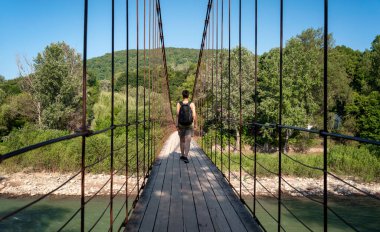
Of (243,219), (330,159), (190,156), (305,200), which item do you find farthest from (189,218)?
(330,159)

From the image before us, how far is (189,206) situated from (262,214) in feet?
32.9

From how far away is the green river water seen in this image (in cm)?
1095

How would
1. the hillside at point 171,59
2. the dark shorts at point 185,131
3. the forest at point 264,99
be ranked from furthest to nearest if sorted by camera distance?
1. the hillside at point 171,59
2. the forest at point 264,99
3. the dark shorts at point 185,131

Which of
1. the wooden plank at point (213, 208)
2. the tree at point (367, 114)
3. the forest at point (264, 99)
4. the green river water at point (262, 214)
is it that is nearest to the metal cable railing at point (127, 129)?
the wooden plank at point (213, 208)

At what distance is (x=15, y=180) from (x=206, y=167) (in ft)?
52.0

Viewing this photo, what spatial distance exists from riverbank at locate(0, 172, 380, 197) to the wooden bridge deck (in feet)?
37.4

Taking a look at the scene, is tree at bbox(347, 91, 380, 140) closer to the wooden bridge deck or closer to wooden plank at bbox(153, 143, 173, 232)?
the wooden bridge deck

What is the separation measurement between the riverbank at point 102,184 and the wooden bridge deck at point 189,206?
11401 mm

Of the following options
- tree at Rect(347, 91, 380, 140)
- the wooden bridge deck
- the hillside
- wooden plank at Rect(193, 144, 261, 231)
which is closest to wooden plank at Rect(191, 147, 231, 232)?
the wooden bridge deck

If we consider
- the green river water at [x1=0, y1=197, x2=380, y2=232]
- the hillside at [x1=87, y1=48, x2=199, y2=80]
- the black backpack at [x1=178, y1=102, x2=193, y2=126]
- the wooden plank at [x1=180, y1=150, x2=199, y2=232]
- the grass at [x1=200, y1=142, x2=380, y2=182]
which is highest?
the hillside at [x1=87, y1=48, x2=199, y2=80]

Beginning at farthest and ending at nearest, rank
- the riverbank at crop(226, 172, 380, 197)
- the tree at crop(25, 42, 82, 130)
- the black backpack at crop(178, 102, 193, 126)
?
the tree at crop(25, 42, 82, 130)
the riverbank at crop(226, 172, 380, 197)
the black backpack at crop(178, 102, 193, 126)

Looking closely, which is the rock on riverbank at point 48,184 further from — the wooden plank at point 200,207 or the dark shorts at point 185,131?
the wooden plank at point 200,207

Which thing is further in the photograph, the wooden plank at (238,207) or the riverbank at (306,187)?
the riverbank at (306,187)

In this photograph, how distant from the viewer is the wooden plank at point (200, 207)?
2174 mm
